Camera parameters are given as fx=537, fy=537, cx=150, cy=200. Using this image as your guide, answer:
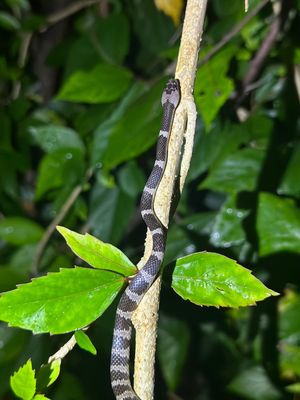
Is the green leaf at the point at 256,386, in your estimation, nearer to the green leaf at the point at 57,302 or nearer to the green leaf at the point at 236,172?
the green leaf at the point at 236,172

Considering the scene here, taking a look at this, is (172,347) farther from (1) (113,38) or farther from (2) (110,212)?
(1) (113,38)

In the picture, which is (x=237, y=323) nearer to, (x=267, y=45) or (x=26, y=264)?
(x=26, y=264)

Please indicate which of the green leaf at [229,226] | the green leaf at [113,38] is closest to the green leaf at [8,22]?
the green leaf at [113,38]

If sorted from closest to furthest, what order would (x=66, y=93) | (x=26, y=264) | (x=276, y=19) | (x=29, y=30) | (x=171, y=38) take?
(x=276, y=19), (x=66, y=93), (x=26, y=264), (x=171, y=38), (x=29, y=30)

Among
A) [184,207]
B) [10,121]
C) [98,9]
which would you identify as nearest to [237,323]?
[184,207]

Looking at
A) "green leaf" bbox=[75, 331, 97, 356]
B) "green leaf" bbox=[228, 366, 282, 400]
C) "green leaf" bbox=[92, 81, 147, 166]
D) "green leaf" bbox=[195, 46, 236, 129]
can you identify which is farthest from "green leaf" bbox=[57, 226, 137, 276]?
"green leaf" bbox=[228, 366, 282, 400]

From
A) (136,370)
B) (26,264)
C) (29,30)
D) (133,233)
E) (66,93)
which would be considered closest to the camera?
(136,370)

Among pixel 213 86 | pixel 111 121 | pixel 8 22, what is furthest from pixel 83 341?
pixel 8 22

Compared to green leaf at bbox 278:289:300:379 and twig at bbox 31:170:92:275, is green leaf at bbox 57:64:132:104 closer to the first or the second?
twig at bbox 31:170:92:275
